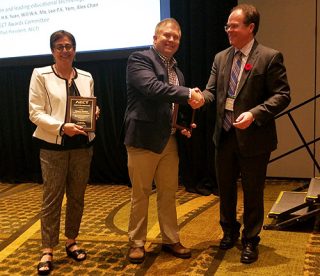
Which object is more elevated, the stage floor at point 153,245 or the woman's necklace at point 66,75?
the woman's necklace at point 66,75

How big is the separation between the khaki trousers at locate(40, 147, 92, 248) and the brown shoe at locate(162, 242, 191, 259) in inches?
24.1

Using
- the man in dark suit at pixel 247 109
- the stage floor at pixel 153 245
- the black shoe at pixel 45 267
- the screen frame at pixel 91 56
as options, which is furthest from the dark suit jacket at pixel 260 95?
the screen frame at pixel 91 56

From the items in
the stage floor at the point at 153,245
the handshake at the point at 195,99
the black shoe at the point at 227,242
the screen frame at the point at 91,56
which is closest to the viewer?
the handshake at the point at 195,99

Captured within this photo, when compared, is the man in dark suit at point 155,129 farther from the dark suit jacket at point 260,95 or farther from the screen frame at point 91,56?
the screen frame at point 91,56

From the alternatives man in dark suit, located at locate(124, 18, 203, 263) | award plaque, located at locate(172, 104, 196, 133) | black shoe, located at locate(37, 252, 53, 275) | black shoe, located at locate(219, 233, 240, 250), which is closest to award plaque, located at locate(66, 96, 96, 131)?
man in dark suit, located at locate(124, 18, 203, 263)

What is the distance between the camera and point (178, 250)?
2.55 meters

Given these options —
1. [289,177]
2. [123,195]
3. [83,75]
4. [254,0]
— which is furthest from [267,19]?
[83,75]

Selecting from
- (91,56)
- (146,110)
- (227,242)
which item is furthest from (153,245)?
(91,56)

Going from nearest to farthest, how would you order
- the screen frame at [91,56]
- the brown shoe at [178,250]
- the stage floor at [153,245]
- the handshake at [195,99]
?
the handshake at [195,99] → the stage floor at [153,245] → the brown shoe at [178,250] → the screen frame at [91,56]

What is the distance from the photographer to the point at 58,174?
2328mm

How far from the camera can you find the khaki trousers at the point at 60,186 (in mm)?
2320

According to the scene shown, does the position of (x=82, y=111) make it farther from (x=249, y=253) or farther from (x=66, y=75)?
(x=249, y=253)

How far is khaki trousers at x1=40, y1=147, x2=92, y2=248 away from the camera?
2.32m

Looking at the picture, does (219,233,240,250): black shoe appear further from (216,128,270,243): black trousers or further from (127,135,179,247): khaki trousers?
(127,135,179,247): khaki trousers
